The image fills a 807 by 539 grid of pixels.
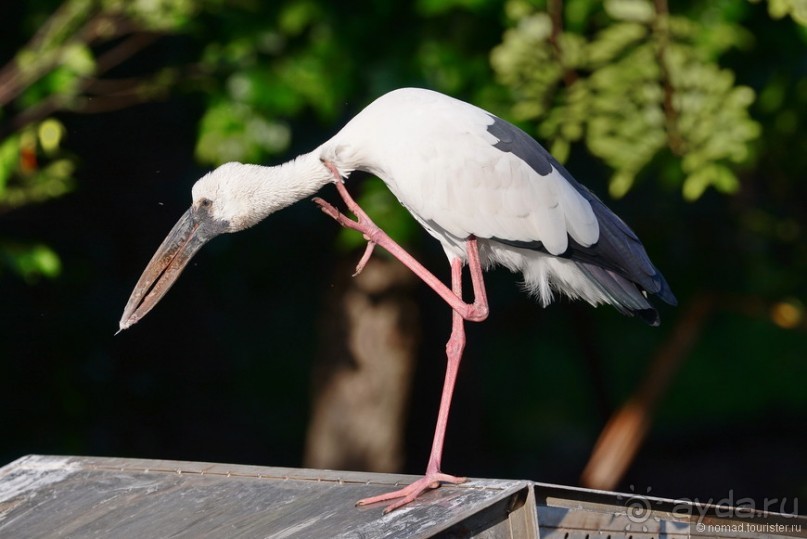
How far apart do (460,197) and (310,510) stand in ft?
4.42

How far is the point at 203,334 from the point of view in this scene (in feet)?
30.6

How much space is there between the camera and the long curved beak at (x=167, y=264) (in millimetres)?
4695

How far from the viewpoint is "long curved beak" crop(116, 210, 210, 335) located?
185 inches

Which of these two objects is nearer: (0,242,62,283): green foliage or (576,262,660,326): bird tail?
(576,262,660,326): bird tail

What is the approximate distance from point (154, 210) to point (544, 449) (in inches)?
210

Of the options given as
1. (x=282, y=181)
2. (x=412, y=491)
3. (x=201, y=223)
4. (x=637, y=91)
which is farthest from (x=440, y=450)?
(x=637, y=91)

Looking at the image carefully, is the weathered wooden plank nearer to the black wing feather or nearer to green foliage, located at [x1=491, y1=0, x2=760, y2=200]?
the black wing feather

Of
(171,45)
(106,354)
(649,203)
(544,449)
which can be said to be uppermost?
(171,45)

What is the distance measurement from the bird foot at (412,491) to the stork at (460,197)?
1.54 ft

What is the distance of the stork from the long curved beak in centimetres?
6

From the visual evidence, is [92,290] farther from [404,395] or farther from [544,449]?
[544,449]

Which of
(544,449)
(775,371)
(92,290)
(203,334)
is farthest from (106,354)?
(775,371)

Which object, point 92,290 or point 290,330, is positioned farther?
point 290,330

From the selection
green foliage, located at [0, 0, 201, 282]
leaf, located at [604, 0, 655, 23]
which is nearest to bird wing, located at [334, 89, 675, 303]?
leaf, located at [604, 0, 655, 23]
